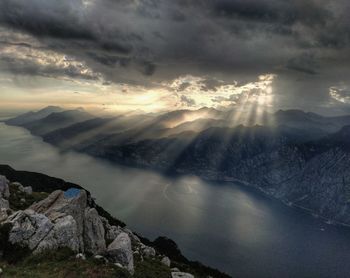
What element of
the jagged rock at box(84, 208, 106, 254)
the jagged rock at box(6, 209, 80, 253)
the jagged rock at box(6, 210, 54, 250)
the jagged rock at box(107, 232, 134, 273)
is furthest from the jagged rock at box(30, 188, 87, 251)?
the jagged rock at box(107, 232, 134, 273)

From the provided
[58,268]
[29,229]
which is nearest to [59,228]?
[29,229]

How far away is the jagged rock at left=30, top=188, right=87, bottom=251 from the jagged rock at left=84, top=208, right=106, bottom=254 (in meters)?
1.04

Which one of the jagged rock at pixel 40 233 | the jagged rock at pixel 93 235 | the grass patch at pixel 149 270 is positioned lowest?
A: the grass patch at pixel 149 270

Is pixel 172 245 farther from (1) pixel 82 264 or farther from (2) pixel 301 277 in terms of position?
(1) pixel 82 264

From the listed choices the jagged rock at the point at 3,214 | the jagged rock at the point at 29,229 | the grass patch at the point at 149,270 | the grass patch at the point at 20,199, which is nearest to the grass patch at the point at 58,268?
the jagged rock at the point at 29,229

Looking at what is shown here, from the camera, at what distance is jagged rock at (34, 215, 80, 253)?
3970cm

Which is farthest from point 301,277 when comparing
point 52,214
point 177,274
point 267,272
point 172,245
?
point 52,214

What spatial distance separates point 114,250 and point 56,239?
7.77 meters

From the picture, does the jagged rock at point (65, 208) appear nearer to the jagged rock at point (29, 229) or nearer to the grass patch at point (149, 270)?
the jagged rock at point (29, 229)

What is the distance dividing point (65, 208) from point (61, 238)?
896 cm

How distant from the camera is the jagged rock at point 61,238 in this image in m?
39.7

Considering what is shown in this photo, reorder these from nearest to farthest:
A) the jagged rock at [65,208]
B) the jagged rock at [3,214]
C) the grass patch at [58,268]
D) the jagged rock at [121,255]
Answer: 1. the grass patch at [58,268]
2. the jagged rock at [121,255]
3. the jagged rock at [3,214]
4. the jagged rock at [65,208]

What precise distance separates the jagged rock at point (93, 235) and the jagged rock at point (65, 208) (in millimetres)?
1038

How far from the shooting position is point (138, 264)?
52375mm
